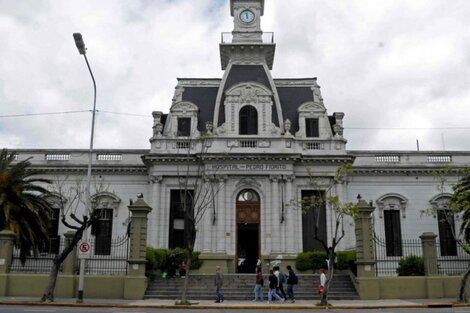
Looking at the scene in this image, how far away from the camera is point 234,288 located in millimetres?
28203

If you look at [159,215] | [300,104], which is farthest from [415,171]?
[159,215]

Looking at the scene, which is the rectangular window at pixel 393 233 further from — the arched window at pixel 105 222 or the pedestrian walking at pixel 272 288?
the arched window at pixel 105 222

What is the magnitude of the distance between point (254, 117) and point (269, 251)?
9898 millimetres

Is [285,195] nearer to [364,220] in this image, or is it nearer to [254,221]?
[254,221]

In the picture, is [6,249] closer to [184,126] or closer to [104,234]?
[104,234]

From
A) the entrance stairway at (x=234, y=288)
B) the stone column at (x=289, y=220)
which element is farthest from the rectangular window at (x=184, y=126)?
the entrance stairway at (x=234, y=288)

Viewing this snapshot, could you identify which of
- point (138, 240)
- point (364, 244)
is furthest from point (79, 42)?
point (364, 244)

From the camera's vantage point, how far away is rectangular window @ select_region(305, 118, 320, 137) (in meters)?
38.3

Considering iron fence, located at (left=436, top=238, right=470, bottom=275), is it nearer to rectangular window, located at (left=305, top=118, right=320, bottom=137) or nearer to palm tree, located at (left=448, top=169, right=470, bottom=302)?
palm tree, located at (left=448, top=169, right=470, bottom=302)


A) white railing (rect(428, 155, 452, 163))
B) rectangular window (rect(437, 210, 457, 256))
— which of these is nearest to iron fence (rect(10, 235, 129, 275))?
rectangular window (rect(437, 210, 457, 256))

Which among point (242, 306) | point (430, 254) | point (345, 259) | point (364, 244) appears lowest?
point (242, 306)

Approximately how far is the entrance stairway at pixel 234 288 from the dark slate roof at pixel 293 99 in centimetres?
1322

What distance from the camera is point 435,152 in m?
39.7

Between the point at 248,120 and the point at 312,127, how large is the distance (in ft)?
15.9
